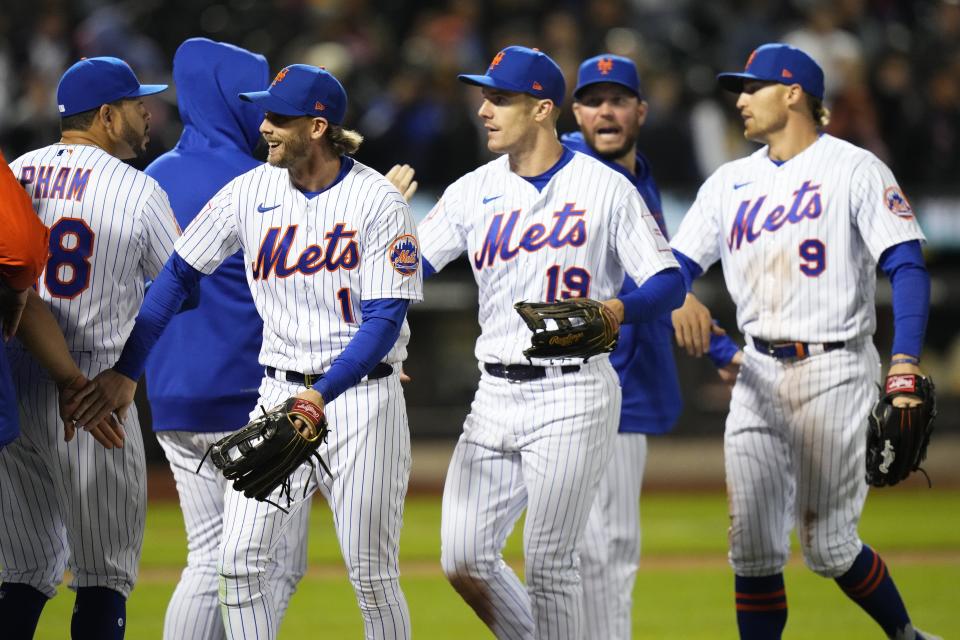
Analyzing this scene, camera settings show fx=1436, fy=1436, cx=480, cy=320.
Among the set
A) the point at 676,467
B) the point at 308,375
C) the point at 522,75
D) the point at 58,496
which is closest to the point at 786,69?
the point at 522,75

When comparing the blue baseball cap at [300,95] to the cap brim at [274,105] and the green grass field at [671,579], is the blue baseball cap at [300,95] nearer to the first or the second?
the cap brim at [274,105]

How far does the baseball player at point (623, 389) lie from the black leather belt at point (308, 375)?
1.24 metres

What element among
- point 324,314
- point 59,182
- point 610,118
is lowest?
point 324,314

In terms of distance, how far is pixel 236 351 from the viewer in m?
5.28

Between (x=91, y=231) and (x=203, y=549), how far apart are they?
1212 mm

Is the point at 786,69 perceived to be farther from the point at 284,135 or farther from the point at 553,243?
the point at 284,135

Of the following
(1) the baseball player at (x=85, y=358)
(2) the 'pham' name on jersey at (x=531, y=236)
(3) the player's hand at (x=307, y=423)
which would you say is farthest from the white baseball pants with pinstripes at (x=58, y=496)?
(2) the 'pham' name on jersey at (x=531, y=236)

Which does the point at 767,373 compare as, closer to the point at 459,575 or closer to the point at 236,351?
the point at 459,575

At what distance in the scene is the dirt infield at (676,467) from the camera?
12.4 m

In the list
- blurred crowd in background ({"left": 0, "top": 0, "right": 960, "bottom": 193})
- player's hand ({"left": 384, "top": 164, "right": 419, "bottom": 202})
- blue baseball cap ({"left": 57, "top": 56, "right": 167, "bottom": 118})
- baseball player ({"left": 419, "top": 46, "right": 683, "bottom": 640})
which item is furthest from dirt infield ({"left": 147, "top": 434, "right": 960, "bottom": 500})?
blue baseball cap ({"left": 57, "top": 56, "right": 167, "bottom": 118})

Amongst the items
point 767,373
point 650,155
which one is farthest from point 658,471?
point 767,373

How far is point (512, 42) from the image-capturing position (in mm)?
13453

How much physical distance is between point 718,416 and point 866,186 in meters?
7.52

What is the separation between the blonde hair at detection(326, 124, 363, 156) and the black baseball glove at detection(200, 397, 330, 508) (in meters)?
0.91
